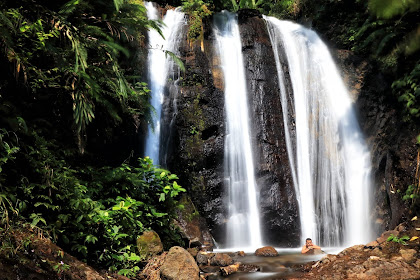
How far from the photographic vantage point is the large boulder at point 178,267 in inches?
163

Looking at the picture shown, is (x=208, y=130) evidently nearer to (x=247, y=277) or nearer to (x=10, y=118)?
(x=247, y=277)

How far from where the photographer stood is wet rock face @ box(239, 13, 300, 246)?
8.91 metres

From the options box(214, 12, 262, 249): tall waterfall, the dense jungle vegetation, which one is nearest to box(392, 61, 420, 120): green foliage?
the dense jungle vegetation

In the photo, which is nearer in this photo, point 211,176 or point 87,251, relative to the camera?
point 87,251

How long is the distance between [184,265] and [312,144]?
754cm

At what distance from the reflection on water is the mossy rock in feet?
5.76

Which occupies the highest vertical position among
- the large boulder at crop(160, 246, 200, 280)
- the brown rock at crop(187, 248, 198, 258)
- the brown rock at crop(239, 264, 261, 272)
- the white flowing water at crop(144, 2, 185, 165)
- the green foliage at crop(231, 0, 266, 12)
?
the green foliage at crop(231, 0, 266, 12)

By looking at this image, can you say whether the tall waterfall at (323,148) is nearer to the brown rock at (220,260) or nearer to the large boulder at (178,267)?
the brown rock at (220,260)

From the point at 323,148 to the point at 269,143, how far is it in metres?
2.08

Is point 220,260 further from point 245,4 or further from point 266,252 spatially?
point 245,4

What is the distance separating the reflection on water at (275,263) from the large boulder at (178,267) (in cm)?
141

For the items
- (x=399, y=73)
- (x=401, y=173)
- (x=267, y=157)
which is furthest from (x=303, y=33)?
(x=401, y=173)

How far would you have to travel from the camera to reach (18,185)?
126 inches

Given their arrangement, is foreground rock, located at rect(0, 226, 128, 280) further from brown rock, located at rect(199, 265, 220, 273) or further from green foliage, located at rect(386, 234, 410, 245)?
green foliage, located at rect(386, 234, 410, 245)
